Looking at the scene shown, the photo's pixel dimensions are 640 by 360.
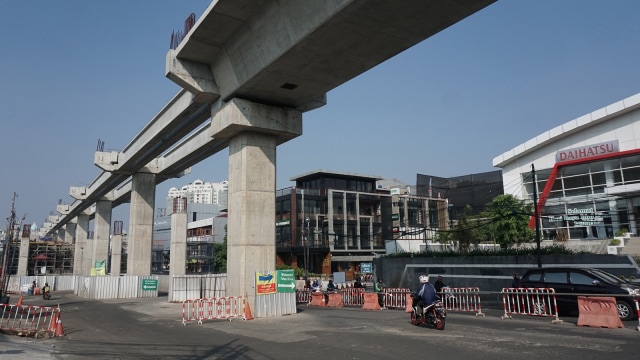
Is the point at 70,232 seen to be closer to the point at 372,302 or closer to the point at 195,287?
the point at 195,287

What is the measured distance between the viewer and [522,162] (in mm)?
53281

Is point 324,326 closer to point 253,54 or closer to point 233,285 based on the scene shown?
point 233,285

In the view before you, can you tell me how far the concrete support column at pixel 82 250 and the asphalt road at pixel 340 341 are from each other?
4923cm

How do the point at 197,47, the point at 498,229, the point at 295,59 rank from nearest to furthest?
the point at 295,59 → the point at 197,47 → the point at 498,229

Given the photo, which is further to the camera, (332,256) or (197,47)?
(332,256)

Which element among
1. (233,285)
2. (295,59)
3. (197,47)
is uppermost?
(197,47)

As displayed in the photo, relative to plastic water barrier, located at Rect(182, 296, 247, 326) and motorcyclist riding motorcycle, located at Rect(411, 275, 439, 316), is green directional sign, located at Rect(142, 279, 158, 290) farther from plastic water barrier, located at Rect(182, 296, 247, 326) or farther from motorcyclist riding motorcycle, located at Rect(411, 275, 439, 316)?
motorcyclist riding motorcycle, located at Rect(411, 275, 439, 316)

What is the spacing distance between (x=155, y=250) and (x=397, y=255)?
2851 inches

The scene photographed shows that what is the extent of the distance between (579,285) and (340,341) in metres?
9.05

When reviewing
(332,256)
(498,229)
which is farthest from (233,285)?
(332,256)

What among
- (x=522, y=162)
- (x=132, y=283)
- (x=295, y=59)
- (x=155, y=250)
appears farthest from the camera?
(x=155, y=250)

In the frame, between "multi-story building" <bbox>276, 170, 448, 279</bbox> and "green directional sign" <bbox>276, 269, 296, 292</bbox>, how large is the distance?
4250 cm

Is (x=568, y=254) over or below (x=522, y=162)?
below

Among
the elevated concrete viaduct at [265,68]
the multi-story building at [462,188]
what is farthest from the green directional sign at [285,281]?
the multi-story building at [462,188]
